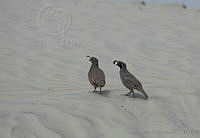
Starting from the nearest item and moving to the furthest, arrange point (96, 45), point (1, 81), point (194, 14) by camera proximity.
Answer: point (1, 81), point (96, 45), point (194, 14)

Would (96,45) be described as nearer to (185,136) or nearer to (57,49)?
(57,49)

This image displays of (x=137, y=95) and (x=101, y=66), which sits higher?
(x=137, y=95)

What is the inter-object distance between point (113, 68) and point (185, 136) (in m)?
3.39

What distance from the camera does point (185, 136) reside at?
394 cm

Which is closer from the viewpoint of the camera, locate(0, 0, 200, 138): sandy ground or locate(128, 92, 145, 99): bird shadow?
locate(0, 0, 200, 138): sandy ground

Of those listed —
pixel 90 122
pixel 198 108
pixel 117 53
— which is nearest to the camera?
pixel 90 122

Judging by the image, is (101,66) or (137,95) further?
(101,66)

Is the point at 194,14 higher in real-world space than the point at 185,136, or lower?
higher

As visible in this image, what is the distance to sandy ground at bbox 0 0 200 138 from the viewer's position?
3.92m

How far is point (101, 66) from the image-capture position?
7.27m

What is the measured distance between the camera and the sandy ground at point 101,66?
3.92 meters

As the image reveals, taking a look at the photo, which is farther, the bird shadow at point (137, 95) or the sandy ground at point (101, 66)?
the bird shadow at point (137, 95)

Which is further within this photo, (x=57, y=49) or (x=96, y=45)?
(x=96, y=45)

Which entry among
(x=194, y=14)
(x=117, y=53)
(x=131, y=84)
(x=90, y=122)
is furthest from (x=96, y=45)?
(x=194, y=14)
